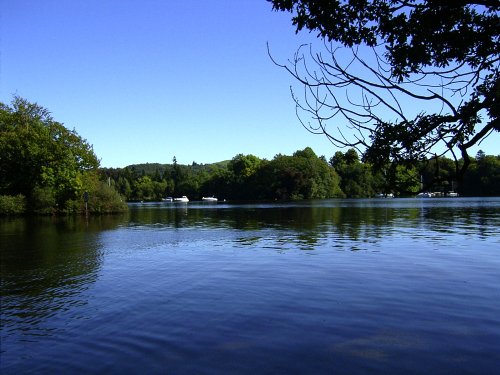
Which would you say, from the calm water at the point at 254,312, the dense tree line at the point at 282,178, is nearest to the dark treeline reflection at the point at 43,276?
the calm water at the point at 254,312

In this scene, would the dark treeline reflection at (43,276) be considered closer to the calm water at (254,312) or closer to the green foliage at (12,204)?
the calm water at (254,312)

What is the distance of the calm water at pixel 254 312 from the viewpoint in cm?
852

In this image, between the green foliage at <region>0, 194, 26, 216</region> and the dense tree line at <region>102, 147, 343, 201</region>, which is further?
the dense tree line at <region>102, 147, 343, 201</region>

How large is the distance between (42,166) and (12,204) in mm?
7649

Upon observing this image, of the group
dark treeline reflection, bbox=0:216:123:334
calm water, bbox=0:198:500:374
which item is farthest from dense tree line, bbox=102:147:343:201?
calm water, bbox=0:198:500:374

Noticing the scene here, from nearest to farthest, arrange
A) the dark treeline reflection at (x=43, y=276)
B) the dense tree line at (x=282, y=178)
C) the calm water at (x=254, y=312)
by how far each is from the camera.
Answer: the calm water at (x=254, y=312)
the dark treeline reflection at (x=43, y=276)
the dense tree line at (x=282, y=178)

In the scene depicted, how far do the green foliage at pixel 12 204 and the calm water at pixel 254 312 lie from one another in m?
45.5

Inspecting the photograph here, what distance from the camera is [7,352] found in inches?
359

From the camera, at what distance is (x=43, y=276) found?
17141 mm

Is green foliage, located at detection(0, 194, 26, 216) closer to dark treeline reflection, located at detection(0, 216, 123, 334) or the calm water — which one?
dark treeline reflection, located at detection(0, 216, 123, 334)

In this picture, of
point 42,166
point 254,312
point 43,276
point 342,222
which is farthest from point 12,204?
point 254,312

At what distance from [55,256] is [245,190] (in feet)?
527

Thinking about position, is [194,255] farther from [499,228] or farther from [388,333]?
[499,228]

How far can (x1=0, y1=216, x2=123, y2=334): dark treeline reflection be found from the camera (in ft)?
40.6
